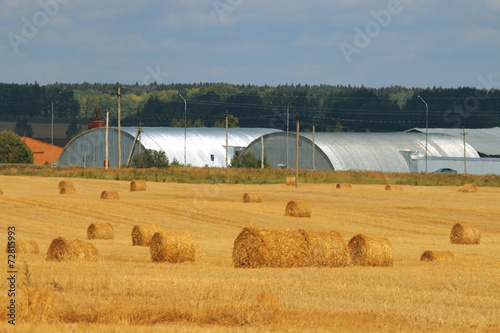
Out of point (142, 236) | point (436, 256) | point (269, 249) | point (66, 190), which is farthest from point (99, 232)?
point (66, 190)

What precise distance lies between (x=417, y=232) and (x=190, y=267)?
788 inches

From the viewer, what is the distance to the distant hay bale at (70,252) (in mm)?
18391

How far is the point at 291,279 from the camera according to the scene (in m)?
14.5

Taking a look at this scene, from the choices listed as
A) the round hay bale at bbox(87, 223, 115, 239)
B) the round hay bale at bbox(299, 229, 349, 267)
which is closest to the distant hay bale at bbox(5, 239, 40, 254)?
the round hay bale at bbox(87, 223, 115, 239)

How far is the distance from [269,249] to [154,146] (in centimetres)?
8522

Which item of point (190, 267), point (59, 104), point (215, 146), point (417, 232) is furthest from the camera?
point (59, 104)

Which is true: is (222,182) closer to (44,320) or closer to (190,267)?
(190,267)

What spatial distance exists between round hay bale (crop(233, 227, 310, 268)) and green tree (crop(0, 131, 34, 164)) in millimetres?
100890

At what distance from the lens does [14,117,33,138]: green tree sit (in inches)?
Answer: 6993

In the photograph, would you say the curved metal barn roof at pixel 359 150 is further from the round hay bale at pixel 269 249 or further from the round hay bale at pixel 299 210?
the round hay bale at pixel 269 249

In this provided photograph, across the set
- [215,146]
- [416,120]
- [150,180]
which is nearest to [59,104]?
[416,120]

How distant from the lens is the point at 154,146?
101188 millimetres

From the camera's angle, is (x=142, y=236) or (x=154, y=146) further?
(x=154, y=146)

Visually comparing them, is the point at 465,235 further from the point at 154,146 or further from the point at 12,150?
the point at 12,150
